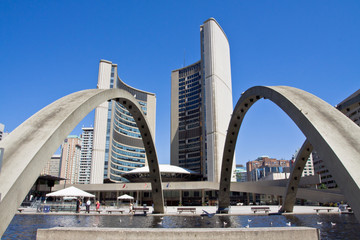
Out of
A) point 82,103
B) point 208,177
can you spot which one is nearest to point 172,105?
point 208,177

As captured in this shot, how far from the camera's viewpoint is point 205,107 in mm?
102812

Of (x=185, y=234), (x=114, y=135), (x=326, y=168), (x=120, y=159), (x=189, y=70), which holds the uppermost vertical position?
(x=189, y=70)

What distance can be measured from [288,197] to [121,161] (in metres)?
104

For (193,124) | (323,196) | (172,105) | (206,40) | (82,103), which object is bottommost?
(323,196)

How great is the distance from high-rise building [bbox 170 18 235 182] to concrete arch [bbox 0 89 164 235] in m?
83.8

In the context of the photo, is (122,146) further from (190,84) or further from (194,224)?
(194,224)

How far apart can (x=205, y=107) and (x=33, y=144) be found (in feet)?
309

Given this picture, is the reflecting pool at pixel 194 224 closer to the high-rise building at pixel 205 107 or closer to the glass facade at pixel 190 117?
the high-rise building at pixel 205 107

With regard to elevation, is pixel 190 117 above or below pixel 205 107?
above

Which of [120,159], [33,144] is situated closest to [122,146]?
[120,159]

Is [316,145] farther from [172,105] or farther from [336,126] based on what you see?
[172,105]

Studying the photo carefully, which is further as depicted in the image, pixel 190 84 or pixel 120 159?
pixel 190 84

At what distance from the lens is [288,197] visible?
29.2m

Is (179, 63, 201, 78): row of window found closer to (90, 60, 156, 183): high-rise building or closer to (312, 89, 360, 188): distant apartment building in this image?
(90, 60, 156, 183): high-rise building
